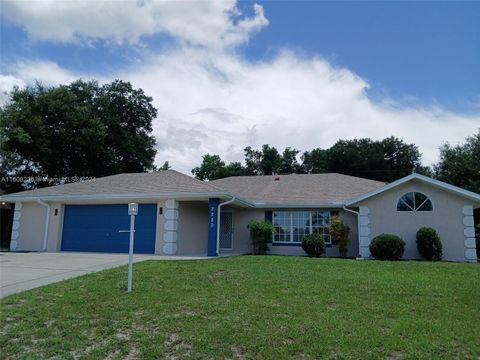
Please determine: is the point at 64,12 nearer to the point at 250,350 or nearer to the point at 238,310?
the point at 238,310

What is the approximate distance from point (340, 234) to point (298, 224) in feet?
7.48

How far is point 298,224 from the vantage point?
59.4 ft

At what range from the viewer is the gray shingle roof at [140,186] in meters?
→ 15.5

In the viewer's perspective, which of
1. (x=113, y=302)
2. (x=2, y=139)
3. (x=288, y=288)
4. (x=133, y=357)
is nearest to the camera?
(x=133, y=357)

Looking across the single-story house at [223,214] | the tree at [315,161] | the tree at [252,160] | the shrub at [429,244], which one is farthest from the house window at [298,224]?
the tree at [315,161]

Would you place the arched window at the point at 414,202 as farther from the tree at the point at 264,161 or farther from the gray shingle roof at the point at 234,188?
the tree at the point at 264,161

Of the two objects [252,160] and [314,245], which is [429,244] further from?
[252,160]

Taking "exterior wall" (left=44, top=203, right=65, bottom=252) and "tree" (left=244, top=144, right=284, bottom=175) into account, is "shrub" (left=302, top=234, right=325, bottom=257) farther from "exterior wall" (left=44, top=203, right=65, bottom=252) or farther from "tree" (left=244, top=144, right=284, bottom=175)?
"tree" (left=244, top=144, right=284, bottom=175)

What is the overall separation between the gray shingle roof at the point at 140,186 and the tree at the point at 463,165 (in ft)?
68.9

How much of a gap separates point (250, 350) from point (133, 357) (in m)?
1.44

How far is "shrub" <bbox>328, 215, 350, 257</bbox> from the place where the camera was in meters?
16.5

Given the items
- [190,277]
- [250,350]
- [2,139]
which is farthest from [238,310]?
[2,139]

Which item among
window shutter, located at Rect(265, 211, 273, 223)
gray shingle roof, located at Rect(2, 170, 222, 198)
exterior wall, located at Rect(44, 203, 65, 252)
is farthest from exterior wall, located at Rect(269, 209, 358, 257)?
exterior wall, located at Rect(44, 203, 65, 252)

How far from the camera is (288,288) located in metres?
7.77
